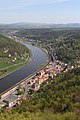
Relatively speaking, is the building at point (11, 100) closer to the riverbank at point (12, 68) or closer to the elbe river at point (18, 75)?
the elbe river at point (18, 75)

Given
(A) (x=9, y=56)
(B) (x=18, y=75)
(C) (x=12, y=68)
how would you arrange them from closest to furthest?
(B) (x=18, y=75) < (C) (x=12, y=68) < (A) (x=9, y=56)

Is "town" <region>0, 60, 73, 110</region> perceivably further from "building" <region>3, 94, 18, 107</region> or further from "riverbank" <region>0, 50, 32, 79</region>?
"riverbank" <region>0, 50, 32, 79</region>

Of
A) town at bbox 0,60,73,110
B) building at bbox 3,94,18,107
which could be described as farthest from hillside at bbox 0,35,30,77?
building at bbox 3,94,18,107


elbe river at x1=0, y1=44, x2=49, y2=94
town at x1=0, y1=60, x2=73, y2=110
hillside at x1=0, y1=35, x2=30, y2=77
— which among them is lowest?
town at x1=0, y1=60, x2=73, y2=110

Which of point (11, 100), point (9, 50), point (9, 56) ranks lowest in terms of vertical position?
point (11, 100)

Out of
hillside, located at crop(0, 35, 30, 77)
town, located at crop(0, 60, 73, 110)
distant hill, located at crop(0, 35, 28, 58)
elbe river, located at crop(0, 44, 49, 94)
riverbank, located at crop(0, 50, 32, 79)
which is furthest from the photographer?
distant hill, located at crop(0, 35, 28, 58)

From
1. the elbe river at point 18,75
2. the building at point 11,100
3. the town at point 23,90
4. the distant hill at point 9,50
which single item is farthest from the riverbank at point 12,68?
the building at point 11,100

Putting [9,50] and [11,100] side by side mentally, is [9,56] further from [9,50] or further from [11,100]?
[11,100]

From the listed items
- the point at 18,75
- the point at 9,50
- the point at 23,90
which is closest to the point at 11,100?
the point at 23,90

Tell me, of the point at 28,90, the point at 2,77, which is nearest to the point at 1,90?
the point at 28,90

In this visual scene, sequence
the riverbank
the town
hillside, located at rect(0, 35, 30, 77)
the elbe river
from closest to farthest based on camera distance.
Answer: the town < the elbe river < the riverbank < hillside, located at rect(0, 35, 30, 77)

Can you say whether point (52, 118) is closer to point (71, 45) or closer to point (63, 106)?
point (63, 106)
